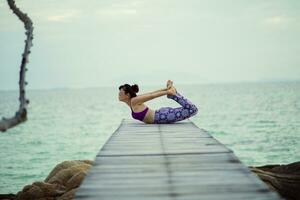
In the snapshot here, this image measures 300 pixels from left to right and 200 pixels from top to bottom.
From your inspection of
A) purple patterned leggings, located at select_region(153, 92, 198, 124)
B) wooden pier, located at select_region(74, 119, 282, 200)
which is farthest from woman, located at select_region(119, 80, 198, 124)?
wooden pier, located at select_region(74, 119, 282, 200)

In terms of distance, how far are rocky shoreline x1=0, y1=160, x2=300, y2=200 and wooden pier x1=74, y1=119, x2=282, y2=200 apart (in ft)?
8.52

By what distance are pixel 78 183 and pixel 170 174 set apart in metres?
6.45

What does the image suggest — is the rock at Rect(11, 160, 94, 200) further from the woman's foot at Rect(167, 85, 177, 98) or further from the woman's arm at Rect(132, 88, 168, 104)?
the woman's foot at Rect(167, 85, 177, 98)

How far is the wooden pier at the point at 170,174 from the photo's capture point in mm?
4188

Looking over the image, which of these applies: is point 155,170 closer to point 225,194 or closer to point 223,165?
point 223,165

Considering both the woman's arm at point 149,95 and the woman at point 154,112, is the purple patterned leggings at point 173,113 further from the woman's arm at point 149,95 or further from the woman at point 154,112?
the woman's arm at point 149,95

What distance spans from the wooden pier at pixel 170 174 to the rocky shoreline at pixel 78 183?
102 inches

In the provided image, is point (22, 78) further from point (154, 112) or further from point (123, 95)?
point (154, 112)

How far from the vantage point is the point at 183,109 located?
11109 mm

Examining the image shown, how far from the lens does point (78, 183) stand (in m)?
11.1

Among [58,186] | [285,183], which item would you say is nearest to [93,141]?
[58,186]

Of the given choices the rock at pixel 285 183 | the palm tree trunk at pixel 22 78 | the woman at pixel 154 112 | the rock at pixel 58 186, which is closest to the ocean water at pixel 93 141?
the rock at pixel 58 186

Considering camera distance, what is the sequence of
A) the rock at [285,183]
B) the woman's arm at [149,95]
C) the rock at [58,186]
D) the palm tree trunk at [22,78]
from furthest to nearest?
the rock at [58,186] < the woman's arm at [149,95] < the rock at [285,183] < the palm tree trunk at [22,78]

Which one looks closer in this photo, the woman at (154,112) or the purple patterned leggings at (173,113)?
the woman at (154,112)
